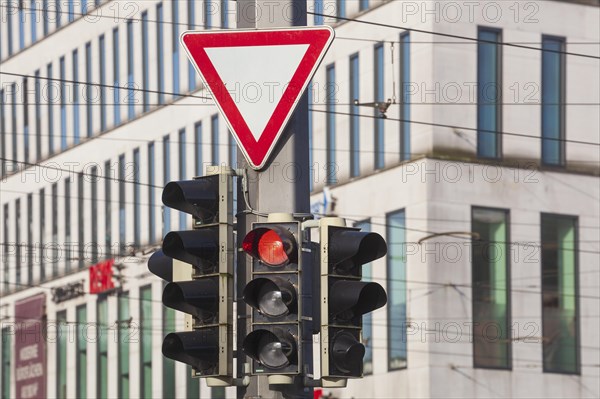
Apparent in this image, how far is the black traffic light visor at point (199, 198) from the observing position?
32.8 feet

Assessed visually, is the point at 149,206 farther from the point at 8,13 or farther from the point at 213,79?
the point at 213,79

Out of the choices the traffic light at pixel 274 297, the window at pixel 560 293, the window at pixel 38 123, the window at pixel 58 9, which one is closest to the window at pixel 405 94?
the window at pixel 560 293

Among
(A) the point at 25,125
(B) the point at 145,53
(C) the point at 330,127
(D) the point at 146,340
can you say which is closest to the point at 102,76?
(B) the point at 145,53

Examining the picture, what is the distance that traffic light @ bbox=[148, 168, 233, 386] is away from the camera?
386 inches

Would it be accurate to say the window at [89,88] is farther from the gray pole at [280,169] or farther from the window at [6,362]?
the gray pole at [280,169]

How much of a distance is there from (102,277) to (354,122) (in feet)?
51.1

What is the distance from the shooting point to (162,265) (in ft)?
34.4

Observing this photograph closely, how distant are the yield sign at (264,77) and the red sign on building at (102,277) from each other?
49885 millimetres

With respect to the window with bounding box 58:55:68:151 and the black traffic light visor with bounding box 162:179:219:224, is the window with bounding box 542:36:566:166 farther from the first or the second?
the black traffic light visor with bounding box 162:179:219:224

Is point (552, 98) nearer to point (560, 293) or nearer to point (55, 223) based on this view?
point (560, 293)

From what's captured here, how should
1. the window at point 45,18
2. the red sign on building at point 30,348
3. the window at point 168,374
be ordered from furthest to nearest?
1. the red sign on building at point 30,348
2. the window at point 45,18
3. the window at point 168,374

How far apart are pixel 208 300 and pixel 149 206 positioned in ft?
158

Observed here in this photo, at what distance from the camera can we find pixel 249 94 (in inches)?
410

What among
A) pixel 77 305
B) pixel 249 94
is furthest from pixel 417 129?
pixel 249 94
